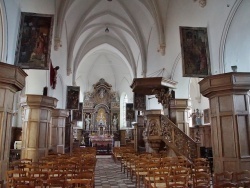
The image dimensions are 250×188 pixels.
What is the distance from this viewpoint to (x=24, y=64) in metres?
8.74

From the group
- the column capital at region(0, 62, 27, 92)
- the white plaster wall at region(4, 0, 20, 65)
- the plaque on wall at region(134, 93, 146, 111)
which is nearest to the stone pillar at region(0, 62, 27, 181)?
the column capital at region(0, 62, 27, 92)

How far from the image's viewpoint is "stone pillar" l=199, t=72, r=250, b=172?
25.8 feet

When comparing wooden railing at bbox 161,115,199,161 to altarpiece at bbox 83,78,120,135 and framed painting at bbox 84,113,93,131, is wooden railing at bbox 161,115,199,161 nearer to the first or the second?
altarpiece at bbox 83,78,120,135

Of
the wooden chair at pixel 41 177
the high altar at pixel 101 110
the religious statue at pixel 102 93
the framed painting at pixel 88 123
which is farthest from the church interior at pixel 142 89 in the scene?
the religious statue at pixel 102 93

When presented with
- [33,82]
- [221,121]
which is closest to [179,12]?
[221,121]

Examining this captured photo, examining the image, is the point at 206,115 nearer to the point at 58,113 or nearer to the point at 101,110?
the point at 58,113

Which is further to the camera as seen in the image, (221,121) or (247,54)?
(247,54)

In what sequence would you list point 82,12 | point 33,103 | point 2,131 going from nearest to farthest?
point 2,131 → point 33,103 → point 82,12

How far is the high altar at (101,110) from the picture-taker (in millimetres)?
31078

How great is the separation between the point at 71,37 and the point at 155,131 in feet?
38.8

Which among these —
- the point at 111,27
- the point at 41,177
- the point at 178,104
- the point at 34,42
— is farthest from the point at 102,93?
the point at 41,177

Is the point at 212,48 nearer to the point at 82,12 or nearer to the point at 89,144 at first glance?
the point at 82,12

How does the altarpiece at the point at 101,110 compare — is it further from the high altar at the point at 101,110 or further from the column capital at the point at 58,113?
the column capital at the point at 58,113

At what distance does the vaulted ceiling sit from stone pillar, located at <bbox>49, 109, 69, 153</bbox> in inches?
172
